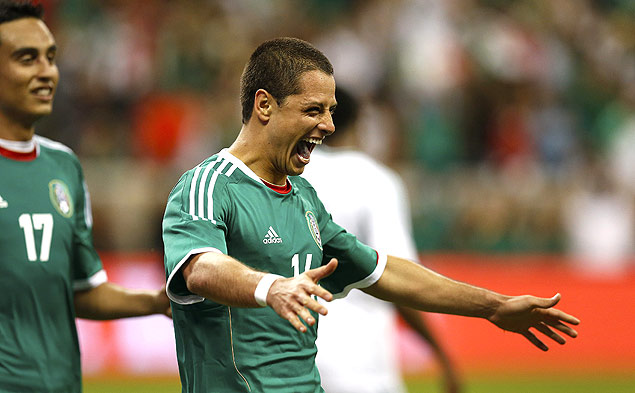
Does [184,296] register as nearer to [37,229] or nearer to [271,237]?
[271,237]

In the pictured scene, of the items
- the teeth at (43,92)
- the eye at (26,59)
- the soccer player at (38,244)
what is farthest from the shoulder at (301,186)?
A: the eye at (26,59)

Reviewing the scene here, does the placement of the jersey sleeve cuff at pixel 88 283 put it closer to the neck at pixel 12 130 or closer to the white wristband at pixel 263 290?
the neck at pixel 12 130

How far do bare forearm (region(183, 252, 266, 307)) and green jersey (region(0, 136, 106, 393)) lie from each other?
4.69ft

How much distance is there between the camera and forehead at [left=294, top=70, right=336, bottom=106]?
3936 millimetres

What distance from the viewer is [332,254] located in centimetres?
435

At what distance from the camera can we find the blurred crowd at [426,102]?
14914 millimetres

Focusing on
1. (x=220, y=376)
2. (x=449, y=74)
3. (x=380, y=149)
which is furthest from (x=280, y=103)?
(x=449, y=74)

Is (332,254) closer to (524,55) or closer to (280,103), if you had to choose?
(280,103)

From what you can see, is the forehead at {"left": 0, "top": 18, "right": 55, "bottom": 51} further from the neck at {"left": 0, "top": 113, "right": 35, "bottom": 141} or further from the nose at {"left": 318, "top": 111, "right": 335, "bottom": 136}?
the nose at {"left": 318, "top": 111, "right": 335, "bottom": 136}

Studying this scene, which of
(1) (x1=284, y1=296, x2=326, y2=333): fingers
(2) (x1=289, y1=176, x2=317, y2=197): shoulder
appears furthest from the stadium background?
(1) (x1=284, y1=296, x2=326, y2=333): fingers

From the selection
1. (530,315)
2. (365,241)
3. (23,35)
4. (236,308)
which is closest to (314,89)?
(236,308)

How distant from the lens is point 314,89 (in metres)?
3.94

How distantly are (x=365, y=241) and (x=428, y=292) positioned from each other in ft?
4.76

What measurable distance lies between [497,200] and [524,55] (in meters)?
3.02
